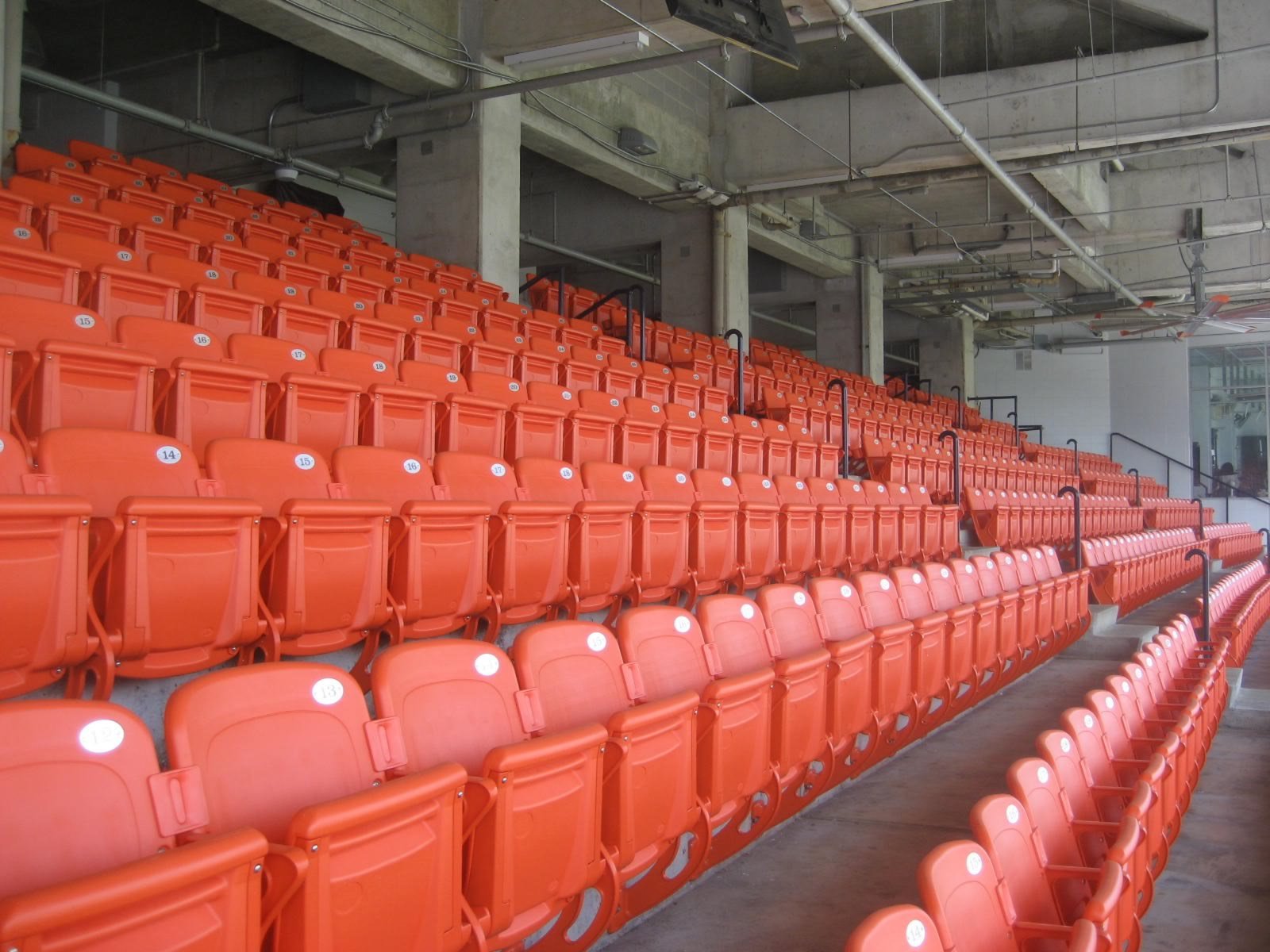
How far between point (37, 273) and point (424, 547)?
1.97 m

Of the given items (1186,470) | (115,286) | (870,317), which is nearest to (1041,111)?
(870,317)

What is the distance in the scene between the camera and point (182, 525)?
2.08m

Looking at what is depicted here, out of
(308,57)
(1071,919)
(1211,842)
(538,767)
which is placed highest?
(308,57)

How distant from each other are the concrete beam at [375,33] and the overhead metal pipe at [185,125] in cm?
136

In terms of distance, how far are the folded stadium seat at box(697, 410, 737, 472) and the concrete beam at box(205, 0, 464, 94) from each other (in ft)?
13.3

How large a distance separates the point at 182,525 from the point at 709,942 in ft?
4.77

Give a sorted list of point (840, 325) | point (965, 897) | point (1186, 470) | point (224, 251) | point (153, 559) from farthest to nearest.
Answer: point (1186, 470)
point (840, 325)
point (224, 251)
point (153, 559)
point (965, 897)

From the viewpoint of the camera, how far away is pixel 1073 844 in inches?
87.9

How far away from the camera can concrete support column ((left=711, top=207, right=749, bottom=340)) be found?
11.3 m

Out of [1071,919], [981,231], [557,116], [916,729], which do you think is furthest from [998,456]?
[1071,919]

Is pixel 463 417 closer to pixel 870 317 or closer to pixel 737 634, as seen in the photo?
pixel 737 634

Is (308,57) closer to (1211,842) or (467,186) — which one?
(467,186)

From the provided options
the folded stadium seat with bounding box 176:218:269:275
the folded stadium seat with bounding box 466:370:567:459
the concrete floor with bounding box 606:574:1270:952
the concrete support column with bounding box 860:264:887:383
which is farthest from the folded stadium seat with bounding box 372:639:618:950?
the concrete support column with bounding box 860:264:887:383

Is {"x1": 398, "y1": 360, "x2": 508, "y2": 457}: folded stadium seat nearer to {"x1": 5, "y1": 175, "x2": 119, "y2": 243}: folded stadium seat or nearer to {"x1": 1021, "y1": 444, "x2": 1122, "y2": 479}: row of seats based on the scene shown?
{"x1": 5, "y1": 175, "x2": 119, "y2": 243}: folded stadium seat
